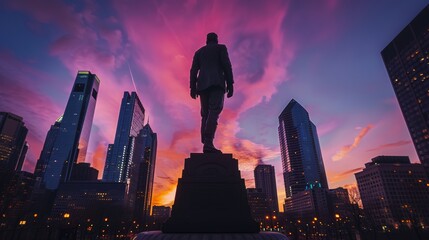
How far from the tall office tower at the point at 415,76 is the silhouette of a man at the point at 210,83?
538ft

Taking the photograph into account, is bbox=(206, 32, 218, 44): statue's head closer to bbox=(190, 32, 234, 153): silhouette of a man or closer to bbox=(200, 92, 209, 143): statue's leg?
bbox=(190, 32, 234, 153): silhouette of a man

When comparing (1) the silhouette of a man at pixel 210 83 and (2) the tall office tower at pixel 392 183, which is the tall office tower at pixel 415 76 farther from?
(1) the silhouette of a man at pixel 210 83

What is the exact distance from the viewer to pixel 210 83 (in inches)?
385

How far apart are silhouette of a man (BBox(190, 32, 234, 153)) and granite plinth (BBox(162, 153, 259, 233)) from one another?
1016 millimetres

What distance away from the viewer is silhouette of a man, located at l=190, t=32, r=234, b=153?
9.78m

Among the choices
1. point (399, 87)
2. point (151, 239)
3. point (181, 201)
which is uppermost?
point (399, 87)

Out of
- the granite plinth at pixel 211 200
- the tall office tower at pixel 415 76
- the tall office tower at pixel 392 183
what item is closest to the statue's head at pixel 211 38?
the granite plinth at pixel 211 200

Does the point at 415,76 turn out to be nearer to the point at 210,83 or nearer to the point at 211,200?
the point at 210,83

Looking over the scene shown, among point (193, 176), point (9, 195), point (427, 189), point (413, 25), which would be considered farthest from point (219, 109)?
point (413, 25)

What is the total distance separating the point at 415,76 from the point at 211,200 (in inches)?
6979

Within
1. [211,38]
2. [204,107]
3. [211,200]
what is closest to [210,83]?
[204,107]

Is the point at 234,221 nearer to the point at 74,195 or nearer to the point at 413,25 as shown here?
the point at 413,25

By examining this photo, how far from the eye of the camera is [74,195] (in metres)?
175

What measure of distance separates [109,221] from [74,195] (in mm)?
110702
